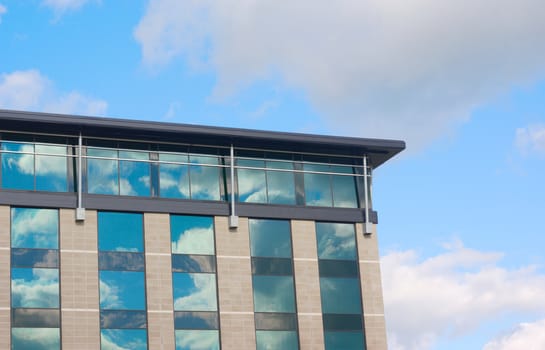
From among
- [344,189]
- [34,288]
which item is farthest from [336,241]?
[34,288]

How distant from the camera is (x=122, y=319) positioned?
46312 mm

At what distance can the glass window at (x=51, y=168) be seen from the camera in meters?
47.1

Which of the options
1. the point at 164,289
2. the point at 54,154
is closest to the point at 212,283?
the point at 164,289

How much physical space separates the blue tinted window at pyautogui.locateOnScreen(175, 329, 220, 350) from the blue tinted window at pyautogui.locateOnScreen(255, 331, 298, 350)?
203 cm

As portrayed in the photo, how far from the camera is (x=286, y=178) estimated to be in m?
51.5

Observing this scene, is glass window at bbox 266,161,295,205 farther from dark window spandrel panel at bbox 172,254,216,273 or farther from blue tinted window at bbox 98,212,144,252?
blue tinted window at bbox 98,212,144,252

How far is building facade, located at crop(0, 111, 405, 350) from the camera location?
45844 millimetres

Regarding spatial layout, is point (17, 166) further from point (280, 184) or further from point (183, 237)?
point (280, 184)

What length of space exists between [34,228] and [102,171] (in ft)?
13.7

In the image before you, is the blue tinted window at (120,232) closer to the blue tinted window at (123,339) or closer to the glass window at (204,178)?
the glass window at (204,178)

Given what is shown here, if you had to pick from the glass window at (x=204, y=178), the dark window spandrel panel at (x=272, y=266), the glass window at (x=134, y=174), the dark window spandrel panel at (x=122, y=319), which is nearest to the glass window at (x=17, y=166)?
the glass window at (x=134, y=174)

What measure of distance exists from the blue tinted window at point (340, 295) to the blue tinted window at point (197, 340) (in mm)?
5619

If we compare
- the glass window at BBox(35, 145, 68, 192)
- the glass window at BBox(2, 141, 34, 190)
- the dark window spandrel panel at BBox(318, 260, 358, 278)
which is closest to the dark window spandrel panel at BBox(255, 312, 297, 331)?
the dark window spandrel panel at BBox(318, 260, 358, 278)

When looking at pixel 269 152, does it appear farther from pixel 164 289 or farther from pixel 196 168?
pixel 164 289
